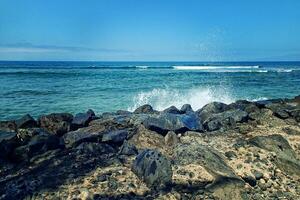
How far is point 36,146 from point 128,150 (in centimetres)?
161

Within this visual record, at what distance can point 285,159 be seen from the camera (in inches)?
250

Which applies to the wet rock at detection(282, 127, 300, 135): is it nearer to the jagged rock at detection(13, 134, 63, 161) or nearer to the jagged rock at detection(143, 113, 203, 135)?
the jagged rock at detection(143, 113, 203, 135)

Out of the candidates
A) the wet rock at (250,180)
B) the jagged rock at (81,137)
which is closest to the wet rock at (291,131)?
the wet rock at (250,180)

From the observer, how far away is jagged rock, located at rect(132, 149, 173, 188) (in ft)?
17.9

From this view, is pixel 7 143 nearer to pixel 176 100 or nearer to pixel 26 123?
pixel 26 123

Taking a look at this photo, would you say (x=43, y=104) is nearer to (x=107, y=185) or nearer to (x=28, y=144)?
(x=28, y=144)

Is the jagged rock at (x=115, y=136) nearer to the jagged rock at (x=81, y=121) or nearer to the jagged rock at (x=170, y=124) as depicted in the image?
the jagged rock at (x=170, y=124)

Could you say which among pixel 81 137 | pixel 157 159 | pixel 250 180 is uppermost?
pixel 157 159

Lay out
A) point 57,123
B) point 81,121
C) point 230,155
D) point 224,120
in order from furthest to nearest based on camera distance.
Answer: point 57,123
point 81,121
point 224,120
point 230,155

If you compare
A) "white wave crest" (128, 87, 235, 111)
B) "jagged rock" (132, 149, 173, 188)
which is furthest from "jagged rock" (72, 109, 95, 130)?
"white wave crest" (128, 87, 235, 111)

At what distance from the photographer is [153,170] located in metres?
5.50

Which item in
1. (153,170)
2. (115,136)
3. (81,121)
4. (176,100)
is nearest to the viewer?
(153,170)

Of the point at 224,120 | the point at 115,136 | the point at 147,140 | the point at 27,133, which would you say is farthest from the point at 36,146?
the point at 224,120

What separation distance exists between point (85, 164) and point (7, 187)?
1129 millimetres
